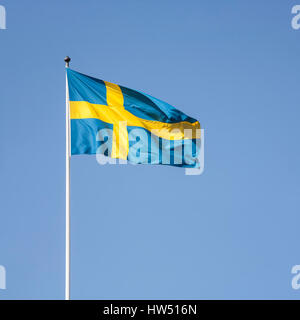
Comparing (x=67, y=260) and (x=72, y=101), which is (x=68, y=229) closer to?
(x=67, y=260)

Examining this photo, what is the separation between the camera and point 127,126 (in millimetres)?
30141

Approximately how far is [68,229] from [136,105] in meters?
6.56

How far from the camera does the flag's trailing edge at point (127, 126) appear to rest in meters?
29.1

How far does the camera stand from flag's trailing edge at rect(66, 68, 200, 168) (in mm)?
29094

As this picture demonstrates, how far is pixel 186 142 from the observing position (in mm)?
31203

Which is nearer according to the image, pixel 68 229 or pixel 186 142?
pixel 68 229
